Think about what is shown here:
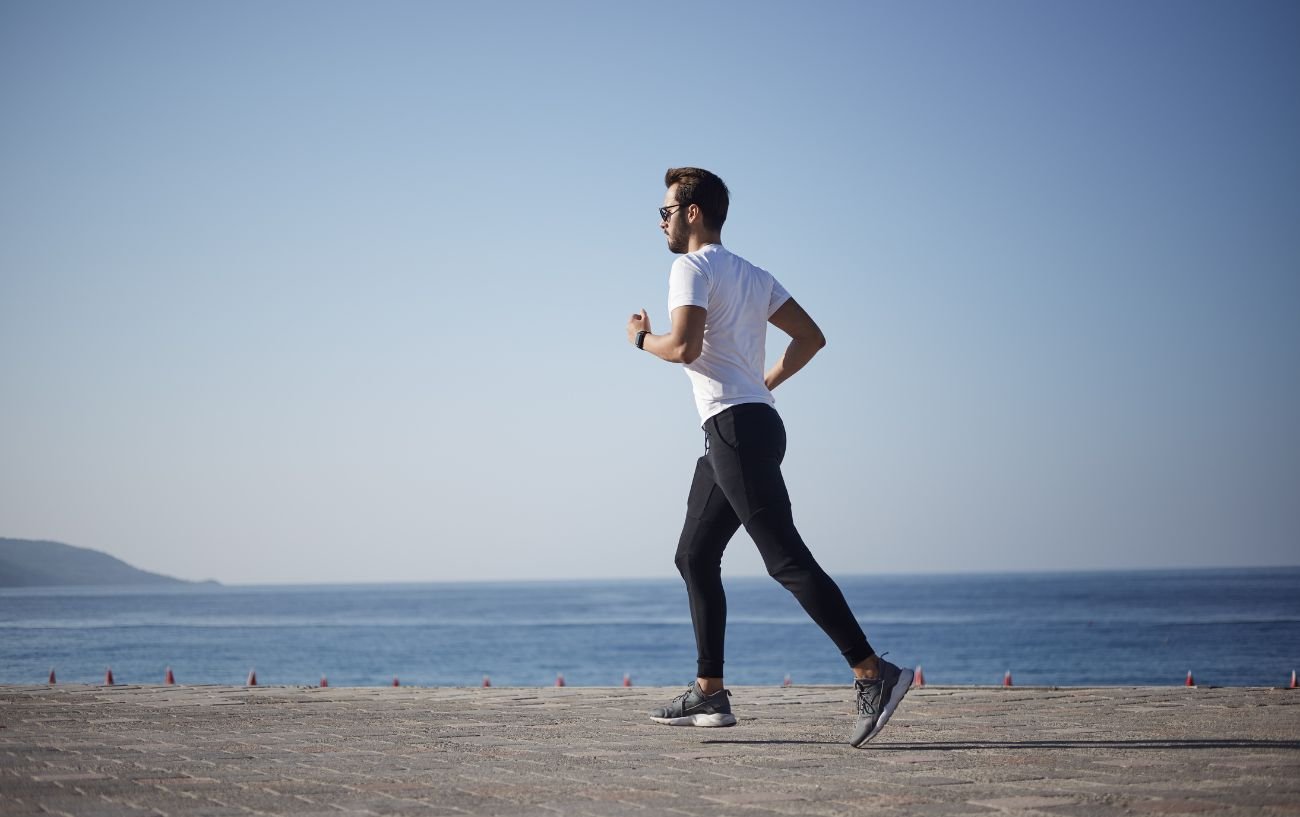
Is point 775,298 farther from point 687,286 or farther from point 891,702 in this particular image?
point 891,702

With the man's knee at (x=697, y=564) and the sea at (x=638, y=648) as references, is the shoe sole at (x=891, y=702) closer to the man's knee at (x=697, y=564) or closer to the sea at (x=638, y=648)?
the man's knee at (x=697, y=564)

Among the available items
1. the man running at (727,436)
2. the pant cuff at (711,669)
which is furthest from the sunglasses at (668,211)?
the pant cuff at (711,669)

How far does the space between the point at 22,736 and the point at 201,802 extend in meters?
2.13

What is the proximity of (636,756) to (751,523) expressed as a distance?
3.19ft

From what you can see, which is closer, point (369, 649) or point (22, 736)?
point (22, 736)

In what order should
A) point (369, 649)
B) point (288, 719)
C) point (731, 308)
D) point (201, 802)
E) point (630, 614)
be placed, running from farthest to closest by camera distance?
1. point (630, 614)
2. point (369, 649)
3. point (288, 719)
4. point (731, 308)
5. point (201, 802)

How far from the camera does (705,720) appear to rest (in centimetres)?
514

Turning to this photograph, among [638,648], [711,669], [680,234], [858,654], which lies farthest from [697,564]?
[638,648]

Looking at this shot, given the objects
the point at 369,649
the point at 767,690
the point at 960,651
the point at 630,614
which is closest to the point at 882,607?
the point at 630,614

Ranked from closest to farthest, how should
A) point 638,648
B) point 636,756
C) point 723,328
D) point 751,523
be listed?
point 636,756
point 751,523
point 723,328
point 638,648

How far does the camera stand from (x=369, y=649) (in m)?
76.9

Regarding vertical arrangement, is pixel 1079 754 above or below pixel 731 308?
below

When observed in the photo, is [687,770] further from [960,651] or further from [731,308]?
[960,651]

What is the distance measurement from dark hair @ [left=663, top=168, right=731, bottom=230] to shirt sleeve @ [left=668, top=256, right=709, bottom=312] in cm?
37
